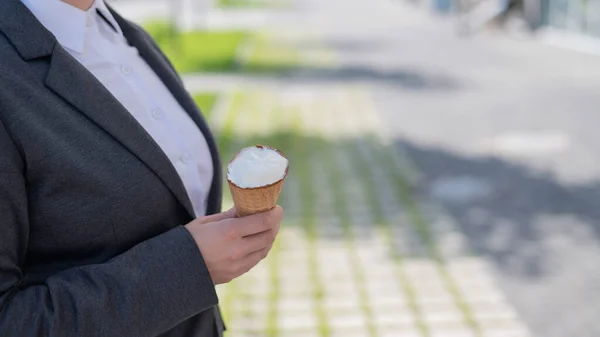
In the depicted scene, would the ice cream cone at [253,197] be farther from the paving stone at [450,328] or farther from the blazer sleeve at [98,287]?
the paving stone at [450,328]

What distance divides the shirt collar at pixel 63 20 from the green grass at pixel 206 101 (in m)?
8.69

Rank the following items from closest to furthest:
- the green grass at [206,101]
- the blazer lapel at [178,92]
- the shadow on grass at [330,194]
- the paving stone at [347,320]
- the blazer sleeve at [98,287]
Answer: the blazer sleeve at [98,287], the blazer lapel at [178,92], the paving stone at [347,320], the shadow on grass at [330,194], the green grass at [206,101]

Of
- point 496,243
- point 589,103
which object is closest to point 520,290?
point 496,243

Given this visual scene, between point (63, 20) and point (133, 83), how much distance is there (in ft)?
0.67

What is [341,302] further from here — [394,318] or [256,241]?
[256,241]

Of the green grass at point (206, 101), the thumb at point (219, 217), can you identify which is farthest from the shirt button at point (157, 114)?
the green grass at point (206, 101)

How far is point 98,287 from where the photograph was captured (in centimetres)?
133

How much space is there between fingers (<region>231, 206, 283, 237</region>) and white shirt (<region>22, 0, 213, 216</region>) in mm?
247

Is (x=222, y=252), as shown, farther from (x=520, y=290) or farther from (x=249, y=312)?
(x=520, y=290)

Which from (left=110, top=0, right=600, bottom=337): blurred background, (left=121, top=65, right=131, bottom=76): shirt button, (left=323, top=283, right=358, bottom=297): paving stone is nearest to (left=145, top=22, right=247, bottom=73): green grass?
(left=110, top=0, right=600, bottom=337): blurred background

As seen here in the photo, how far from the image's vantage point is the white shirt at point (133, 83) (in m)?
1.48

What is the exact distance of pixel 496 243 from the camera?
5664 millimetres

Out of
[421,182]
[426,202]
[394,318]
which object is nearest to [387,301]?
[394,318]

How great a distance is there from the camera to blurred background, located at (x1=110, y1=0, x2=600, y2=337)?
4.64m
